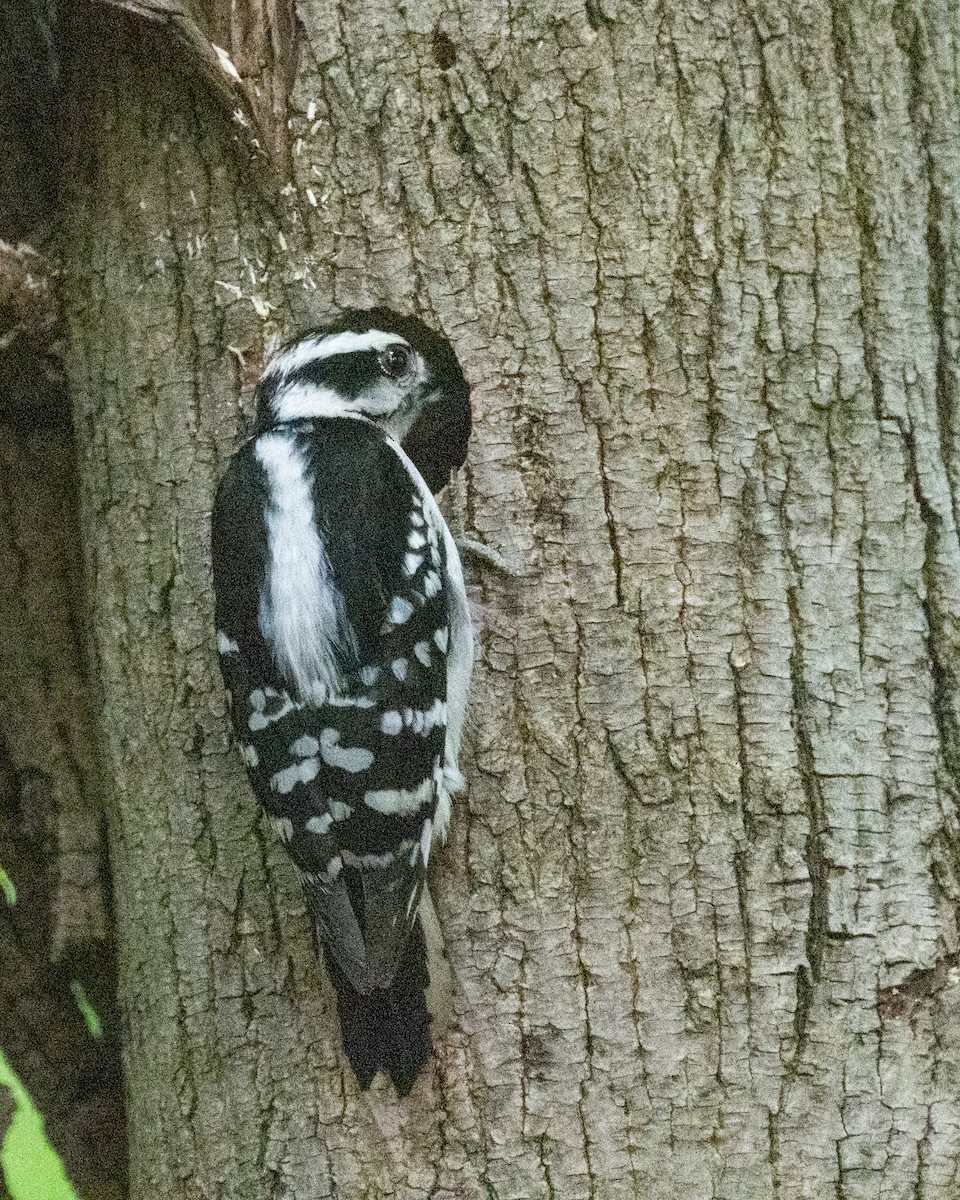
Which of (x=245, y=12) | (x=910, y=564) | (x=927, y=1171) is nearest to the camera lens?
(x=927, y=1171)

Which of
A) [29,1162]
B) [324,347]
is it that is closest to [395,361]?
[324,347]

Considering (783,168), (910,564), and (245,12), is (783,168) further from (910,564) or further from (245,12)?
(245,12)

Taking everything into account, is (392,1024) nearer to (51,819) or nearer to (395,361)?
(51,819)

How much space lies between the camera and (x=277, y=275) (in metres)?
2.88

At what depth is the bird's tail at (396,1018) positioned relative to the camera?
8.39 ft

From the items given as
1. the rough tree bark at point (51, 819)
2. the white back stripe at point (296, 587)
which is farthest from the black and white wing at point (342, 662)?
the rough tree bark at point (51, 819)

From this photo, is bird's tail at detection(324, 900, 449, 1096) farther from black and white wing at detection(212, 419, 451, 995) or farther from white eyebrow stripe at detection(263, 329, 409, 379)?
white eyebrow stripe at detection(263, 329, 409, 379)

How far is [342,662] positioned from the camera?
2.75 meters

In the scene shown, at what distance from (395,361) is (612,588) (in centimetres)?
79

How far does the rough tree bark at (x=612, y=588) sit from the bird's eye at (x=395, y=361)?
Result: 0.74 ft

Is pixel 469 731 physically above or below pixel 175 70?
below

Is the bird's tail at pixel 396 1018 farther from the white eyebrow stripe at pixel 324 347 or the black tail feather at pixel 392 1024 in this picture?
the white eyebrow stripe at pixel 324 347

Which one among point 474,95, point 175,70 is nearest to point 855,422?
point 474,95

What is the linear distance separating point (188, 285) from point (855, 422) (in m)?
1.42
